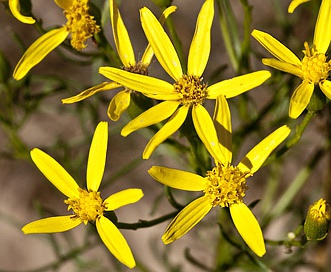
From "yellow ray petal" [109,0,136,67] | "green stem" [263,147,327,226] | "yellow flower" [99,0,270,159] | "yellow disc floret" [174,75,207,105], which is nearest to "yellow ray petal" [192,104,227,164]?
"yellow flower" [99,0,270,159]

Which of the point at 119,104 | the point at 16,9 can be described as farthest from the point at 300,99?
the point at 16,9

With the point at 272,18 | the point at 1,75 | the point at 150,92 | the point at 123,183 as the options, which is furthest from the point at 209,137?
the point at 272,18

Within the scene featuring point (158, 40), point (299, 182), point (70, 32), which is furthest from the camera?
point (299, 182)

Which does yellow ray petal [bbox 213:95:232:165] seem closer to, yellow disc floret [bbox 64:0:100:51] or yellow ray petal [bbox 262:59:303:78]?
yellow ray petal [bbox 262:59:303:78]

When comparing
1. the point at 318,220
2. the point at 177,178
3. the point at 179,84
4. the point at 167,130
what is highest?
the point at 179,84

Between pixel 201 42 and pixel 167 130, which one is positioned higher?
pixel 201 42

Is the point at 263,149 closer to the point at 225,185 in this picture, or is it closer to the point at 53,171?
the point at 225,185
